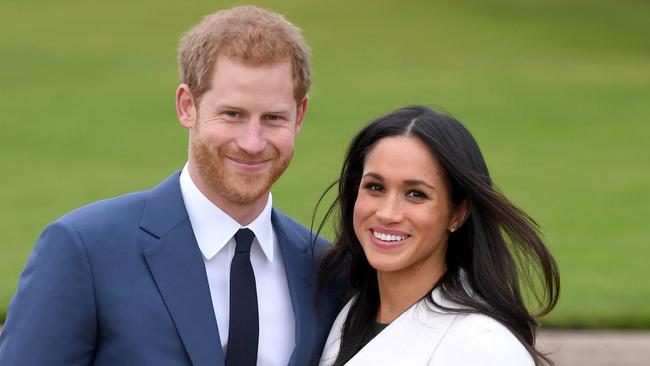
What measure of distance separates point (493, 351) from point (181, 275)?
3.16 feet

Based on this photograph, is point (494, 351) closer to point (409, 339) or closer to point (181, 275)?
point (409, 339)

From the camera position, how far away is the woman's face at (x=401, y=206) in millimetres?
4000

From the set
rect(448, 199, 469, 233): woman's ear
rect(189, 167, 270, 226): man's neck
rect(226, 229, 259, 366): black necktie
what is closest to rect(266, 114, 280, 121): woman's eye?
rect(189, 167, 270, 226): man's neck

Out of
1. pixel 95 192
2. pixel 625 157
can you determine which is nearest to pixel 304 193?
pixel 95 192

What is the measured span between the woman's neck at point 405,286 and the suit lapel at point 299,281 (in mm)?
257

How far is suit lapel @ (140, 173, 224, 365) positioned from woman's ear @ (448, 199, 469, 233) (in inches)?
34.1

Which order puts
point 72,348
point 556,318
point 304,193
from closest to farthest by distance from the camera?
point 72,348 → point 556,318 → point 304,193

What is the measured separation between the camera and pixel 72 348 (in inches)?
139

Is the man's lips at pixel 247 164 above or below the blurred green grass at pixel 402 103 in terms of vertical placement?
above

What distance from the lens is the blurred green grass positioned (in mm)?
12648

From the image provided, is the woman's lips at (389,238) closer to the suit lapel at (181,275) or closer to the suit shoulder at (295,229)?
the suit shoulder at (295,229)

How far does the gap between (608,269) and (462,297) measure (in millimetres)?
7211

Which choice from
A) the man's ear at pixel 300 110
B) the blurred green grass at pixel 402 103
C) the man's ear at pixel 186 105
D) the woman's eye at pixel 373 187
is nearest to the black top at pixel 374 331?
the woman's eye at pixel 373 187

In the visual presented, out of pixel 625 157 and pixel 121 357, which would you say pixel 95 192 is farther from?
pixel 121 357
